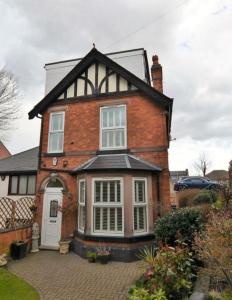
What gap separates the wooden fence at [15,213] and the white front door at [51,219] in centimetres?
76

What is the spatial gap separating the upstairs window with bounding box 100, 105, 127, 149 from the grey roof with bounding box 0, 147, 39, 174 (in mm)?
5278

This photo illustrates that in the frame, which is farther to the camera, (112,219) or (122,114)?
(122,114)

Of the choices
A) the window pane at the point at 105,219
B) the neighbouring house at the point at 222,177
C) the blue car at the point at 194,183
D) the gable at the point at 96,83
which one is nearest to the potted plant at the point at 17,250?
the window pane at the point at 105,219

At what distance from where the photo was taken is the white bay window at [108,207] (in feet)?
30.5

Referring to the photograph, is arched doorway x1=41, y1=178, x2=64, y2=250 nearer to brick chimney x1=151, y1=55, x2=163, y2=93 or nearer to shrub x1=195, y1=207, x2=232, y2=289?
brick chimney x1=151, y1=55, x2=163, y2=93

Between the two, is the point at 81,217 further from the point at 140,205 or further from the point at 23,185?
the point at 23,185

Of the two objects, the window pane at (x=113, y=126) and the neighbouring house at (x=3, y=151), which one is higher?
the neighbouring house at (x=3, y=151)

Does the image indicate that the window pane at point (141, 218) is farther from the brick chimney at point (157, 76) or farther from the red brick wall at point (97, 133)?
the brick chimney at point (157, 76)

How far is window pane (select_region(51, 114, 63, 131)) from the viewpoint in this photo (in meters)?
12.3

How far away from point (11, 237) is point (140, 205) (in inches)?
219

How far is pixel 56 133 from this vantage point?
483 inches

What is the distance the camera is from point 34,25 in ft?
28.1

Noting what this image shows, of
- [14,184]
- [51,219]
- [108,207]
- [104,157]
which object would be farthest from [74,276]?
[14,184]

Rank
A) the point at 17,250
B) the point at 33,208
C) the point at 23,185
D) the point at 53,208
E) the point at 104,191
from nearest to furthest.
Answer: the point at 17,250, the point at 104,191, the point at 33,208, the point at 53,208, the point at 23,185
